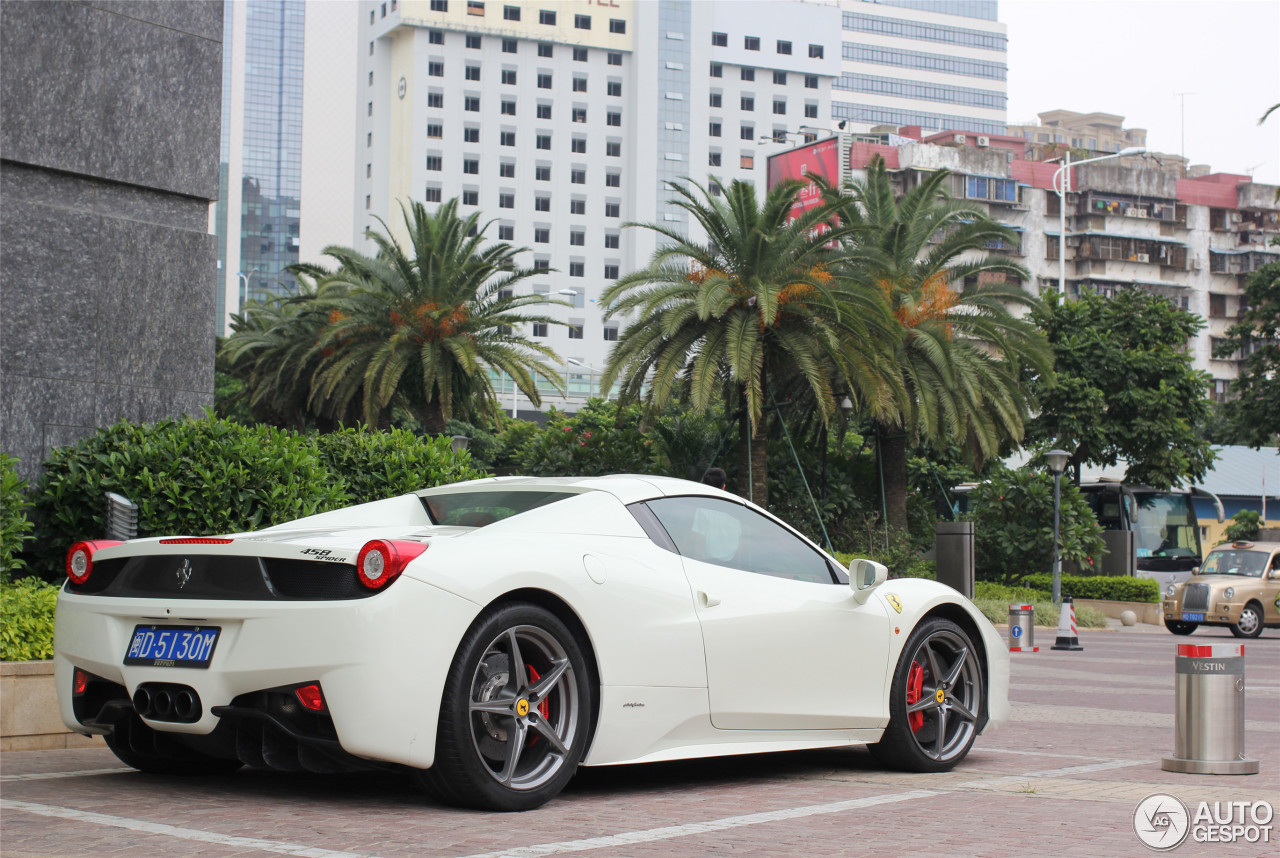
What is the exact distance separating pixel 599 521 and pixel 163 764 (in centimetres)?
213

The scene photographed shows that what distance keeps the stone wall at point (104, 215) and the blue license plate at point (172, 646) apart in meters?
4.89

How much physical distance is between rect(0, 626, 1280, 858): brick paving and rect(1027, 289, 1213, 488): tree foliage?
31269 millimetres

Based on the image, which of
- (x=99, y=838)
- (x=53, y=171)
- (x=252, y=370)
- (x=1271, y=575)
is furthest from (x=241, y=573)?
(x=252, y=370)

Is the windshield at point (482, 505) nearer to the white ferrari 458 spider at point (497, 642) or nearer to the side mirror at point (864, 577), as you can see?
the white ferrari 458 spider at point (497, 642)

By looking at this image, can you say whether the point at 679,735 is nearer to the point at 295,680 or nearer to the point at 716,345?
the point at 295,680

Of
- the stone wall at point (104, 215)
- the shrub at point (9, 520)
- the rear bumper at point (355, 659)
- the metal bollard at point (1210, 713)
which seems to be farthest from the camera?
the stone wall at point (104, 215)

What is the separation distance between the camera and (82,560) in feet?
18.8

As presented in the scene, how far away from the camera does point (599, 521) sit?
5.88 m

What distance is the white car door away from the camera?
5.96m

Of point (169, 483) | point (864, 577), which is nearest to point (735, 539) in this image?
point (864, 577)

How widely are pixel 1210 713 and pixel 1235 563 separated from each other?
23.0 m

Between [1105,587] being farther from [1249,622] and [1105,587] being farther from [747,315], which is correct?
[747,315]

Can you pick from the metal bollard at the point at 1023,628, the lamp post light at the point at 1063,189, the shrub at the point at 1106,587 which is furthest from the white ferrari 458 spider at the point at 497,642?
the lamp post light at the point at 1063,189

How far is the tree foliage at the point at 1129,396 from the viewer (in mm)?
37719
